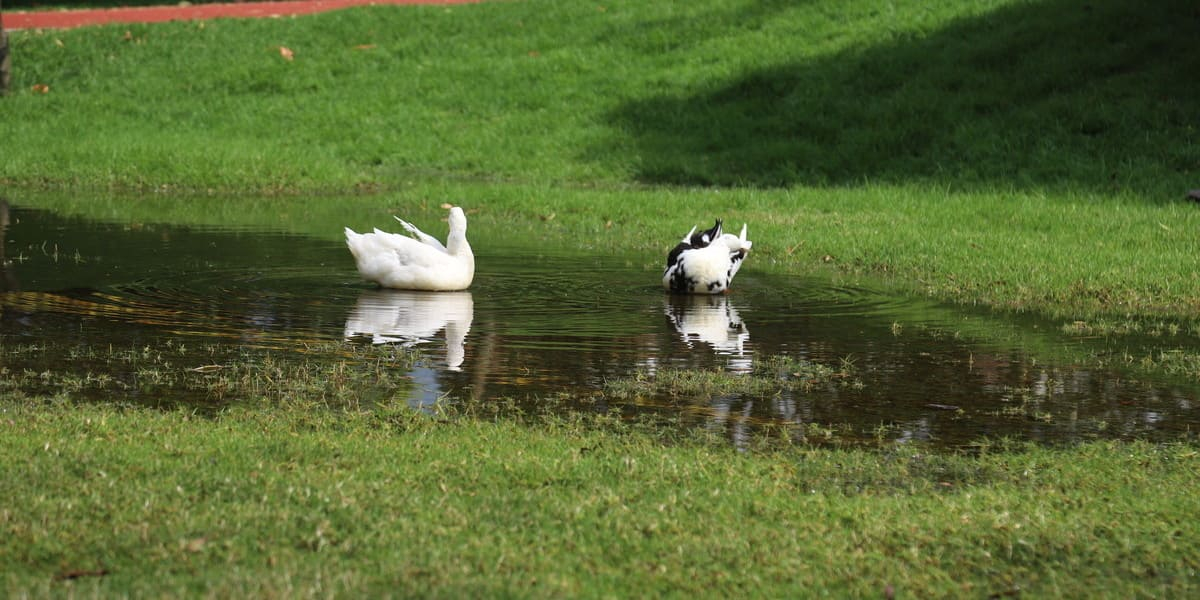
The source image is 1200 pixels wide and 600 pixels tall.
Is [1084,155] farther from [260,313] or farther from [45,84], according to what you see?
[45,84]

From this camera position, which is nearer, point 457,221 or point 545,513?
point 545,513

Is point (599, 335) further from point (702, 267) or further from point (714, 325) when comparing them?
point (702, 267)

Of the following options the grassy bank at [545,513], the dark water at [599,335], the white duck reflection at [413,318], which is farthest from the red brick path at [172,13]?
the grassy bank at [545,513]

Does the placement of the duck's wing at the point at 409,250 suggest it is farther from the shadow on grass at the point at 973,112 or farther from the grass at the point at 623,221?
the shadow on grass at the point at 973,112

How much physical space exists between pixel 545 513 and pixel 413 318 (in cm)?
547

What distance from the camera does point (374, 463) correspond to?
22.3ft

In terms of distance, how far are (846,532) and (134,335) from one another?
5.77 meters

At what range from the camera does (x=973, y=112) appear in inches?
913

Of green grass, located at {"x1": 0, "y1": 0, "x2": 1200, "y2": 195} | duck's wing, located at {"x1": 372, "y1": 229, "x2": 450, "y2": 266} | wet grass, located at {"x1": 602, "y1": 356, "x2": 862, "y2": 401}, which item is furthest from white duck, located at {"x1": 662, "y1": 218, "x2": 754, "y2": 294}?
green grass, located at {"x1": 0, "y1": 0, "x2": 1200, "y2": 195}

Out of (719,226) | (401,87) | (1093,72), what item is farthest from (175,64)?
(719,226)

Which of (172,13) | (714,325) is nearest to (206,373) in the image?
(714,325)

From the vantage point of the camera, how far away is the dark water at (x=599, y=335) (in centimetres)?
836

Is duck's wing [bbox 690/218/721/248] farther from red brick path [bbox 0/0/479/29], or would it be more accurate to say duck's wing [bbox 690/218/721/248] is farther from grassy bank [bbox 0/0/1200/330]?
red brick path [bbox 0/0/479/29]

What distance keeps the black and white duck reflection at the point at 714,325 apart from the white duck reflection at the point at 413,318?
156 centimetres
